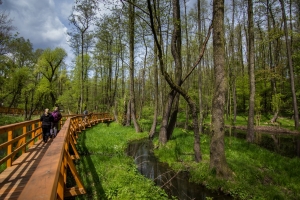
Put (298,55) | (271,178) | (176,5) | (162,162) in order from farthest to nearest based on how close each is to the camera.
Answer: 1. (298,55)
2. (176,5)
3. (162,162)
4. (271,178)

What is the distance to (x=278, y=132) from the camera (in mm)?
19797

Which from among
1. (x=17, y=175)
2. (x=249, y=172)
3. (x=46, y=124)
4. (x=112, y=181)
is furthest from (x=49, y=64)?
(x=249, y=172)

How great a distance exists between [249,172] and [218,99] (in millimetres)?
3149

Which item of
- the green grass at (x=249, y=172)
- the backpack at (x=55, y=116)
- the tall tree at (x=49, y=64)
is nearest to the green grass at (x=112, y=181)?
the green grass at (x=249, y=172)

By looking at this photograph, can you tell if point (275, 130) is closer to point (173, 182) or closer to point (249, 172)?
point (249, 172)

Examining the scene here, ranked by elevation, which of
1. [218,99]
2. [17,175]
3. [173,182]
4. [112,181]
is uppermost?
[218,99]

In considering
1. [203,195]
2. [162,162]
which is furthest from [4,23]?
[203,195]

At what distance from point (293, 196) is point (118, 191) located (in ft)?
18.6

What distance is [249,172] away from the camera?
7.20 metres

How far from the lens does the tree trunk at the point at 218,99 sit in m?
6.90

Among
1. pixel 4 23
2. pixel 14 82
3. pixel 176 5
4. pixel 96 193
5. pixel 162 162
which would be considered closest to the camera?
pixel 96 193

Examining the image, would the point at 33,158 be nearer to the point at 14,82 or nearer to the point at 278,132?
the point at 278,132

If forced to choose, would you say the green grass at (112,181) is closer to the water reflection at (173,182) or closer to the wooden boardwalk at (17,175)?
the water reflection at (173,182)

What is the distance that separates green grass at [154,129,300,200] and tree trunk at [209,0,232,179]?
0.57 metres
